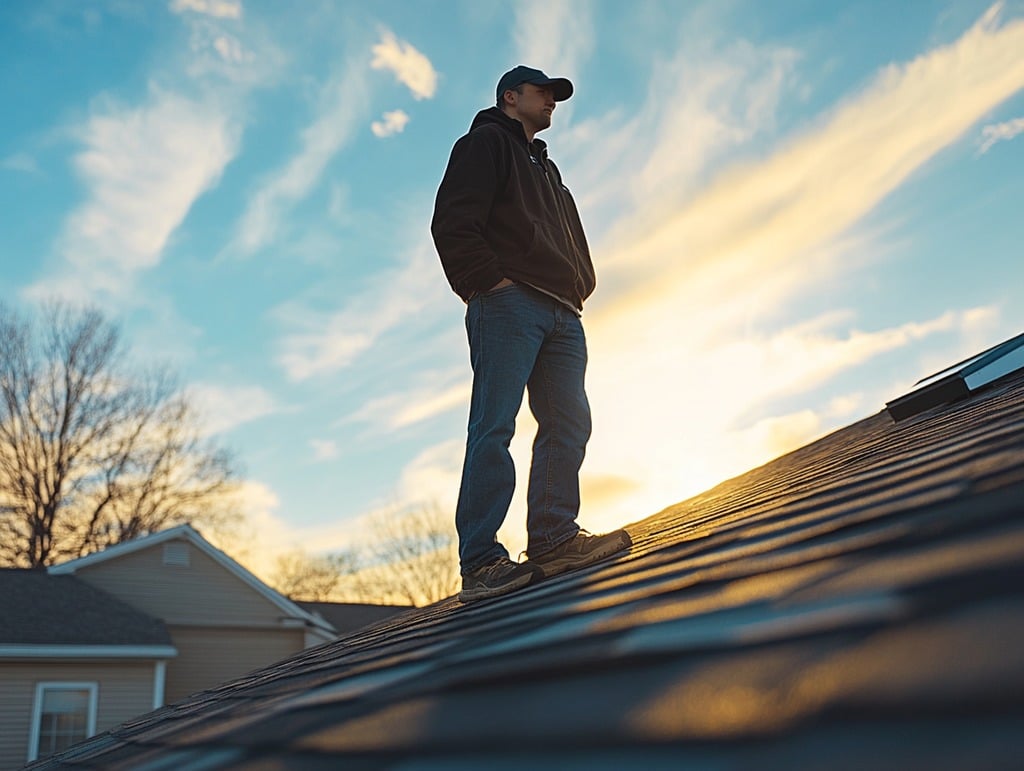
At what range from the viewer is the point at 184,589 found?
21.2 metres

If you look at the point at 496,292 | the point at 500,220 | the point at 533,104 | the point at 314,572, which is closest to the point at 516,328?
the point at 496,292

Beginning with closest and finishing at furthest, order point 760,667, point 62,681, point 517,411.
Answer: point 760,667 → point 517,411 → point 62,681

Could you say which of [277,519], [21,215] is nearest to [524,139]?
[21,215]

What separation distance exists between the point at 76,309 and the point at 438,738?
3366 cm

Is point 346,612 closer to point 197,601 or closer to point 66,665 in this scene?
point 197,601

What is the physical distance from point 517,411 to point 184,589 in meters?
20.7

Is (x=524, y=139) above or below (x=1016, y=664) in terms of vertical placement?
above

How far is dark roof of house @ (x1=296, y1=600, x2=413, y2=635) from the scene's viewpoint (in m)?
26.8

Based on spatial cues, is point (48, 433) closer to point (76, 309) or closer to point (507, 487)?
point (76, 309)

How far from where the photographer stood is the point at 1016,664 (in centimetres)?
57

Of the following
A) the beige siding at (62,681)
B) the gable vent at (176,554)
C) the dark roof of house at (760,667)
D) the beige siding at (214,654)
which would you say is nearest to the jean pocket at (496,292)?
the dark roof of house at (760,667)

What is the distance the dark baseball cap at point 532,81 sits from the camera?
10.5 feet

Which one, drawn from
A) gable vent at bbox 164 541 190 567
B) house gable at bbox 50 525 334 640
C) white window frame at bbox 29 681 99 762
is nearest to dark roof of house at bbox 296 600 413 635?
house gable at bbox 50 525 334 640

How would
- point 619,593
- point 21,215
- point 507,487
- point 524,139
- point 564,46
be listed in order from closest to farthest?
point 619,593 → point 507,487 → point 524,139 → point 564,46 → point 21,215
